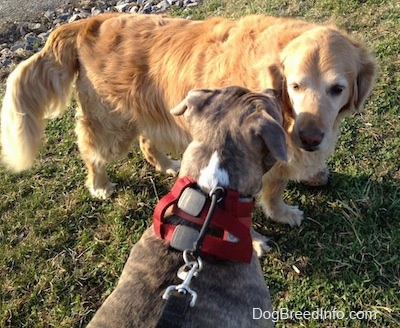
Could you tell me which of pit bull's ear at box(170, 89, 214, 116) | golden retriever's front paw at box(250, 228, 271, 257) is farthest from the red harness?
golden retriever's front paw at box(250, 228, 271, 257)

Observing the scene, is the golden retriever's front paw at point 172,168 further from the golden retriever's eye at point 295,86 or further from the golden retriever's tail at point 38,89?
the golden retriever's eye at point 295,86

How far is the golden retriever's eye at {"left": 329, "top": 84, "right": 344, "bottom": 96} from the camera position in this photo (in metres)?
3.08

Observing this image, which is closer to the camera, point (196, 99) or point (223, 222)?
point (223, 222)

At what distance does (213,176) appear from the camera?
2.53m

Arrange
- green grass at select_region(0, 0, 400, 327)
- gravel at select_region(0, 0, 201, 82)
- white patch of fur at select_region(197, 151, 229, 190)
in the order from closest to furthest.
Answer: white patch of fur at select_region(197, 151, 229, 190) → green grass at select_region(0, 0, 400, 327) → gravel at select_region(0, 0, 201, 82)

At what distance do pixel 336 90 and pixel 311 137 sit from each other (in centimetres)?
39

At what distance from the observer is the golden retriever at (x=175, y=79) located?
10.1ft

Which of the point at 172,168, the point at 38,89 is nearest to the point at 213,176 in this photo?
the point at 38,89

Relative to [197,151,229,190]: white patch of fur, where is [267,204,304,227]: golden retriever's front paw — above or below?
below

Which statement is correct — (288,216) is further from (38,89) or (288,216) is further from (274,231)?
(38,89)

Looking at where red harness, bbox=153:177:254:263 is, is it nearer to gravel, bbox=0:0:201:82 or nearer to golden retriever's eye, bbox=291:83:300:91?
golden retriever's eye, bbox=291:83:300:91

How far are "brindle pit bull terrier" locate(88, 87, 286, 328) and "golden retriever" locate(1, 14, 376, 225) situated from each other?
506 mm

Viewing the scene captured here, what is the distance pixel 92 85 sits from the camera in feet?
12.9

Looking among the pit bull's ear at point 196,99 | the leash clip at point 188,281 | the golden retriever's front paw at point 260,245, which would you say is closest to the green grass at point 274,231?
the golden retriever's front paw at point 260,245
